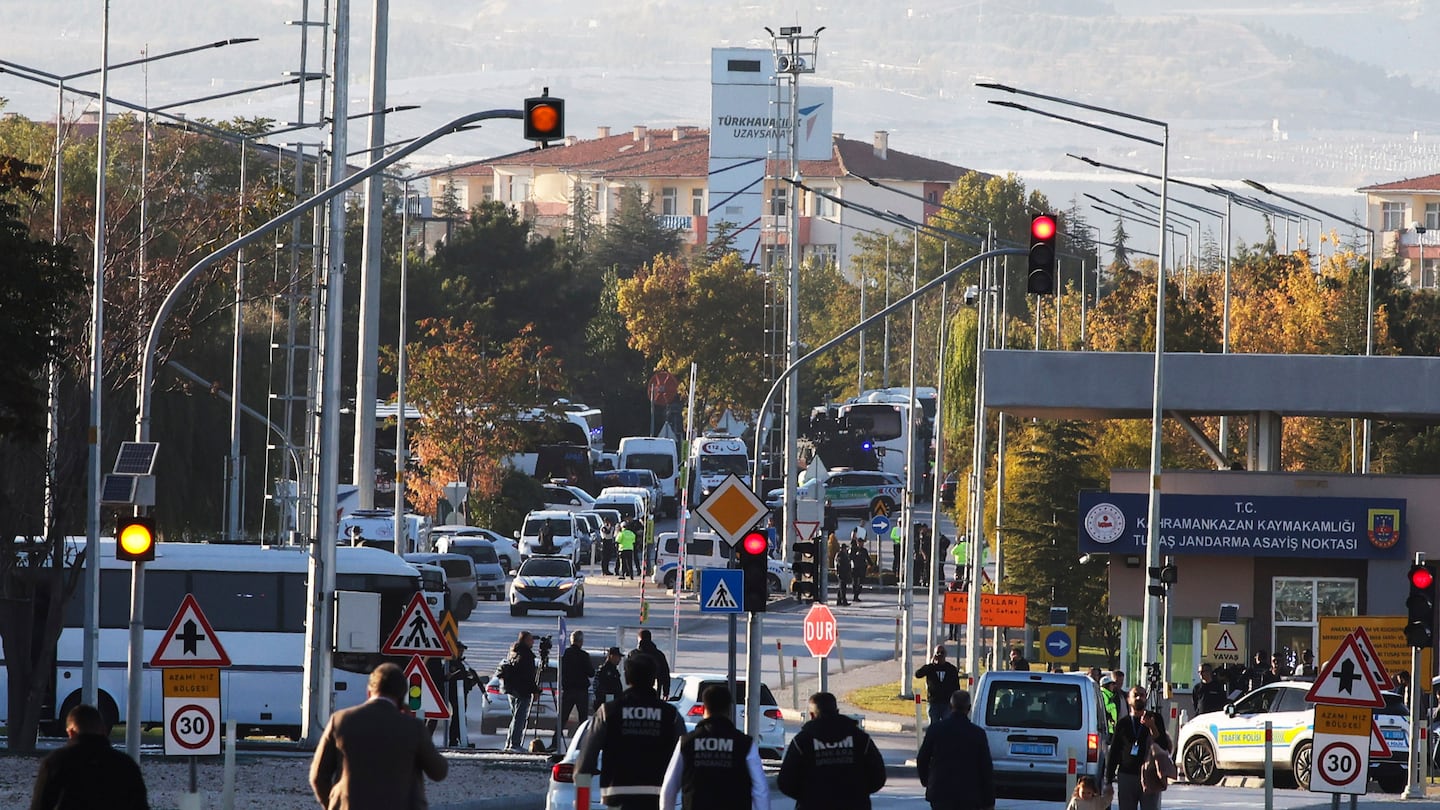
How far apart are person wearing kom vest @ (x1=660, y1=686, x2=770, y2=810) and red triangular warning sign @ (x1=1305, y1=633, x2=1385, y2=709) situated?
860 cm

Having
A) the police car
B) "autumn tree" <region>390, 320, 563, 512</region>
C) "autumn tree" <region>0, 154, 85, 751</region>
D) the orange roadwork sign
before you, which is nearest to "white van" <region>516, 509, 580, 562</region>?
"autumn tree" <region>390, 320, 563, 512</region>

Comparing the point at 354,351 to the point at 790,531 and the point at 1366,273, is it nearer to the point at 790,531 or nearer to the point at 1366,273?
the point at 790,531

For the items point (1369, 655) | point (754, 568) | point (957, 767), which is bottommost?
point (957, 767)

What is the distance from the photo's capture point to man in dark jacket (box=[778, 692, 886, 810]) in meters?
14.1

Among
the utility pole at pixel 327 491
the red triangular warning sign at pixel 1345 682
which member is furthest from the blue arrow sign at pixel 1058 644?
the red triangular warning sign at pixel 1345 682

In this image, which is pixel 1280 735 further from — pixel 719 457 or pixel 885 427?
pixel 885 427

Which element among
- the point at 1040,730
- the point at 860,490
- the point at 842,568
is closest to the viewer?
the point at 1040,730

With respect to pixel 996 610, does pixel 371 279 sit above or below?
above

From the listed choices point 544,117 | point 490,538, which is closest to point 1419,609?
point 544,117

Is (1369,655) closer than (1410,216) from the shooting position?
Yes

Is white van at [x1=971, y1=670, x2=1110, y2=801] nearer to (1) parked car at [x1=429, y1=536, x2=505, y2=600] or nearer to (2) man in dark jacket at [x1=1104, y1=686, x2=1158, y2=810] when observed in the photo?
(2) man in dark jacket at [x1=1104, y1=686, x2=1158, y2=810]

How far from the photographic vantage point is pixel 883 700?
4062 centimetres

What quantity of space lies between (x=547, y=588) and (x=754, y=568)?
1224 inches

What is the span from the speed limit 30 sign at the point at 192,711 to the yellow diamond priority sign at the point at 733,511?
203 inches
